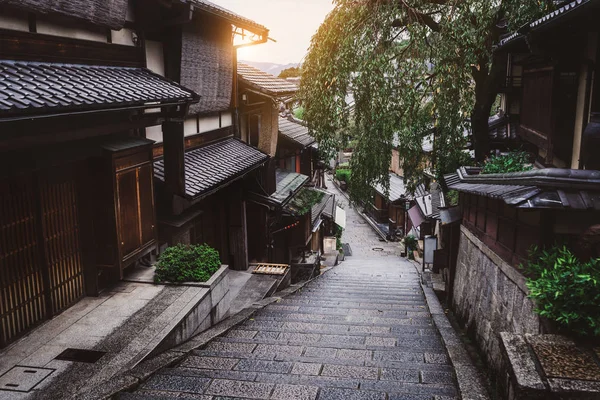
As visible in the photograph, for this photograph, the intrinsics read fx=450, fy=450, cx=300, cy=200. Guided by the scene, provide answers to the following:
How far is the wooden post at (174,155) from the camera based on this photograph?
10391mm

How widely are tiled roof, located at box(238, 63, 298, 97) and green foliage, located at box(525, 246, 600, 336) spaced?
12.3 meters

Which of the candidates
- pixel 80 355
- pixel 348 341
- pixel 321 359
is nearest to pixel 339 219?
pixel 348 341

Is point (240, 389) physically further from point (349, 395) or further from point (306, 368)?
point (349, 395)

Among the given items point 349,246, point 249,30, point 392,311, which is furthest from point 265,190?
point 349,246

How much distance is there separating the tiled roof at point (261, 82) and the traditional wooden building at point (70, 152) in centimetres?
600

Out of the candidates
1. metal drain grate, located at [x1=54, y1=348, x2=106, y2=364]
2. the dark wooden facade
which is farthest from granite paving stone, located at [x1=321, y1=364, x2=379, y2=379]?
metal drain grate, located at [x1=54, y1=348, x2=106, y2=364]

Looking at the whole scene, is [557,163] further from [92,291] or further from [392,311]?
[92,291]

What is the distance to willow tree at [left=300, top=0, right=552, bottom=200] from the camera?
11.8 m

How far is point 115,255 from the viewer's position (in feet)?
30.7

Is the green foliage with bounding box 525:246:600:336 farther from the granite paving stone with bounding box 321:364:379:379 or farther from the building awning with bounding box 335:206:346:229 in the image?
the building awning with bounding box 335:206:346:229

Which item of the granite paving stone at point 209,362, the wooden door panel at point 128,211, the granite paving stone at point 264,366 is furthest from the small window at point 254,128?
the granite paving stone at point 264,366

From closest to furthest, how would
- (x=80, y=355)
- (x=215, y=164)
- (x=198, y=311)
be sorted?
(x=80, y=355) < (x=198, y=311) < (x=215, y=164)

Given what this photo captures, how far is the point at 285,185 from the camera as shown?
20.5 metres

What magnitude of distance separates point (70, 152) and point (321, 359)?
5.78 m
